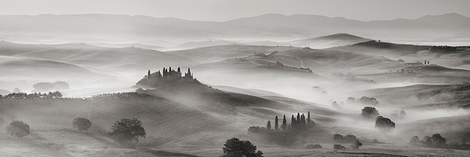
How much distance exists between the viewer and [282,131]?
138000 mm

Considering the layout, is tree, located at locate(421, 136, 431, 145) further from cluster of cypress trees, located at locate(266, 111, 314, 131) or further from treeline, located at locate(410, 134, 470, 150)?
cluster of cypress trees, located at locate(266, 111, 314, 131)

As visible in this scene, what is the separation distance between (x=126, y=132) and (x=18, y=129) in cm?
2310

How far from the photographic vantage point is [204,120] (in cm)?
15112

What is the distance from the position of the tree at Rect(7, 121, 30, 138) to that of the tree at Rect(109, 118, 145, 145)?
1831 centimetres

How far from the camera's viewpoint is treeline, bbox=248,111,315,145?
133000mm

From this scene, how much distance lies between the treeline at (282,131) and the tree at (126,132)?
1031 inches

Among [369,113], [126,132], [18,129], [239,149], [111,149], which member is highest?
[369,113]

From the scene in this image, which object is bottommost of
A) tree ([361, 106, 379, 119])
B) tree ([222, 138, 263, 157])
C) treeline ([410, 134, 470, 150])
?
tree ([222, 138, 263, 157])

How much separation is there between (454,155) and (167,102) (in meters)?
85.7

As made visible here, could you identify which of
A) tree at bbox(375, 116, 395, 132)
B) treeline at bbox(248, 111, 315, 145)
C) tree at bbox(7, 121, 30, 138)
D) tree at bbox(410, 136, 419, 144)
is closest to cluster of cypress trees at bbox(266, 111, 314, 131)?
treeline at bbox(248, 111, 315, 145)

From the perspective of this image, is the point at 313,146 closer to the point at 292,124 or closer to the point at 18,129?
the point at 292,124

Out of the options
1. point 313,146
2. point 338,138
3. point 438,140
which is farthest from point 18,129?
point 438,140

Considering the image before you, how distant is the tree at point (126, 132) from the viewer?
12738 cm

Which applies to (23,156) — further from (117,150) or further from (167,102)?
(167,102)
